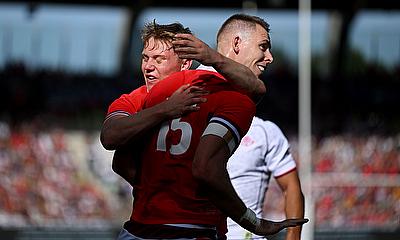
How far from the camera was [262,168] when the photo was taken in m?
6.28

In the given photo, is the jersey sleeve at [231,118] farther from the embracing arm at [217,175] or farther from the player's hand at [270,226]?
the player's hand at [270,226]

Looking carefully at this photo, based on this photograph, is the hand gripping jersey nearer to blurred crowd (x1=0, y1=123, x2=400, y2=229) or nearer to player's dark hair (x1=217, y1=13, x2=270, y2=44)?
player's dark hair (x1=217, y1=13, x2=270, y2=44)

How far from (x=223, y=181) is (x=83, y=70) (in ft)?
67.4

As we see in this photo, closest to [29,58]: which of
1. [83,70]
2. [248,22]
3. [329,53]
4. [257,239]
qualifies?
[83,70]

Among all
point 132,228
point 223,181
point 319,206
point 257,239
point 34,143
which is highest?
point 223,181

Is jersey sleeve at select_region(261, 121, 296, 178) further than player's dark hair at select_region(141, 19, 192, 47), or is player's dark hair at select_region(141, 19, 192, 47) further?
jersey sleeve at select_region(261, 121, 296, 178)

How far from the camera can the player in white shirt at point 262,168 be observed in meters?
6.15

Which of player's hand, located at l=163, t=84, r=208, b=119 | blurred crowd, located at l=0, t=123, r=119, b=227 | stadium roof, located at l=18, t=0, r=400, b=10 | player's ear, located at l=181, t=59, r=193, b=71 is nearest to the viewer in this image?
player's hand, located at l=163, t=84, r=208, b=119

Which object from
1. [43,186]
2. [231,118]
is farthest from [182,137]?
[43,186]

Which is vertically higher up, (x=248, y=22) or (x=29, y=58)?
(x=248, y=22)

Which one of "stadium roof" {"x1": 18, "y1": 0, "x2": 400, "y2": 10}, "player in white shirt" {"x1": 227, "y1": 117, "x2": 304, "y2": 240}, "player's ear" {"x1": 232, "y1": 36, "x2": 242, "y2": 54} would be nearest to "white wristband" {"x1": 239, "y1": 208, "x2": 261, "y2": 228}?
"player's ear" {"x1": 232, "y1": 36, "x2": 242, "y2": 54}

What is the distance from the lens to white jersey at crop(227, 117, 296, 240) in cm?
616

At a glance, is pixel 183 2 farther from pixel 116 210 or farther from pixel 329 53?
pixel 116 210

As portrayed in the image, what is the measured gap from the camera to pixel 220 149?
154 inches
